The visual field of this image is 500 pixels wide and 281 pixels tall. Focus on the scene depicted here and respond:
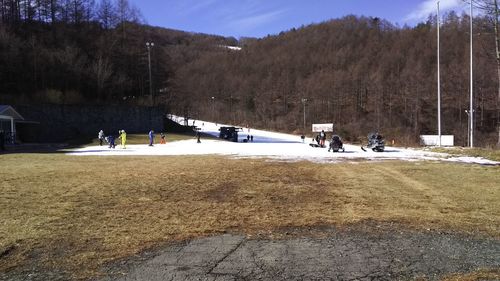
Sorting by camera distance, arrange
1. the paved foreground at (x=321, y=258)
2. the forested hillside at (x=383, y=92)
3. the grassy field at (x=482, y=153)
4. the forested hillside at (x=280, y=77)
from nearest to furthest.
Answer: the paved foreground at (x=321, y=258)
the grassy field at (x=482, y=153)
the forested hillside at (x=280, y=77)
the forested hillside at (x=383, y=92)

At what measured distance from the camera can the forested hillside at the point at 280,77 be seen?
7494cm

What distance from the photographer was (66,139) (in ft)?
205

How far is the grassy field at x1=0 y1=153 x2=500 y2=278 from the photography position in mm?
7992

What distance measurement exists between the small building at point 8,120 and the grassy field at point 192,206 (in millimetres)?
34344

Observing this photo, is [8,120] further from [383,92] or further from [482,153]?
[383,92]

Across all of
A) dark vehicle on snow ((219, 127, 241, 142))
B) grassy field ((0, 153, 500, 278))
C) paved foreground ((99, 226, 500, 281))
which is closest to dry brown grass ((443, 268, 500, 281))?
paved foreground ((99, 226, 500, 281))

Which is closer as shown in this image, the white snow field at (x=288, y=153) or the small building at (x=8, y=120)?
the white snow field at (x=288, y=153)

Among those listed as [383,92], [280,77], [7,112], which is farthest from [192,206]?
[280,77]

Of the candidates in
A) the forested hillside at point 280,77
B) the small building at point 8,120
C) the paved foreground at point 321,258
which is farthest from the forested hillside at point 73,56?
the paved foreground at point 321,258

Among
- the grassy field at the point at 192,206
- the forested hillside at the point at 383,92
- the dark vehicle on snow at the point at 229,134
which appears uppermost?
the forested hillside at the point at 383,92

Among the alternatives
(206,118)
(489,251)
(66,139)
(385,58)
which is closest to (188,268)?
(489,251)

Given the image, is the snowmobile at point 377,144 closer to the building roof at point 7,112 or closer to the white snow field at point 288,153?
the white snow field at point 288,153

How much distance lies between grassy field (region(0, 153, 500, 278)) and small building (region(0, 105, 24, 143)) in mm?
34344

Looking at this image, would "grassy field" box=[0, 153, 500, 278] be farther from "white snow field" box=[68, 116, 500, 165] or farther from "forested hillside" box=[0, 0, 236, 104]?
"forested hillside" box=[0, 0, 236, 104]
